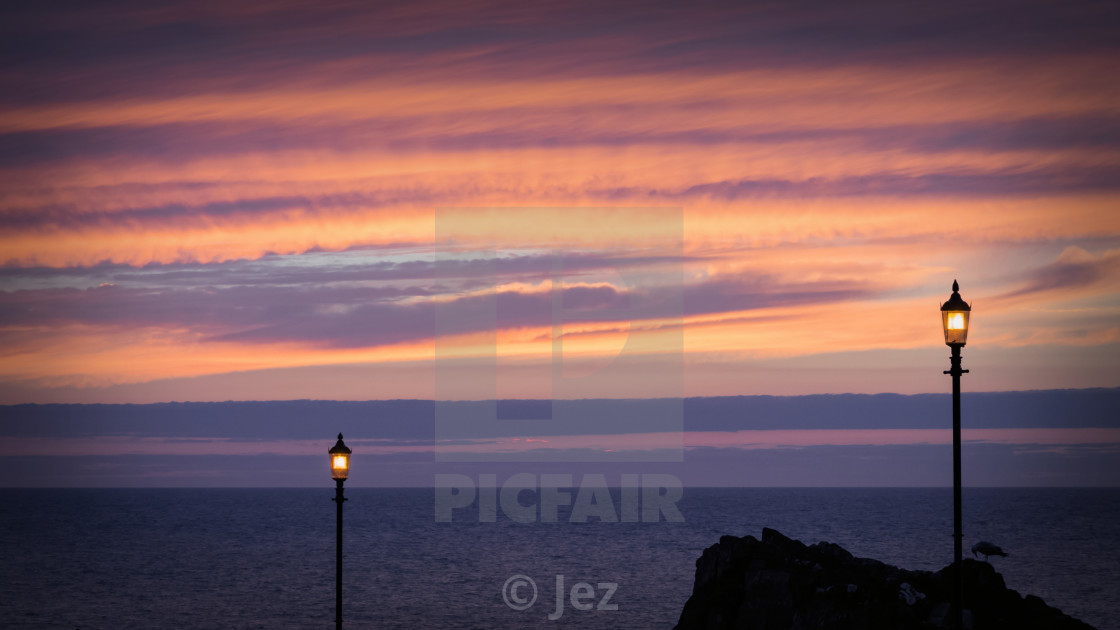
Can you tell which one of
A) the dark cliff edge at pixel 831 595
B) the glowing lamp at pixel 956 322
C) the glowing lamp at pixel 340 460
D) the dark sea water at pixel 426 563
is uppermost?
the glowing lamp at pixel 956 322

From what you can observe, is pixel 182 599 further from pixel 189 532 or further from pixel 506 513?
pixel 506 513

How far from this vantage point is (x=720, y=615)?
3186 cm

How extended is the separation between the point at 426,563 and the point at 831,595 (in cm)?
6884

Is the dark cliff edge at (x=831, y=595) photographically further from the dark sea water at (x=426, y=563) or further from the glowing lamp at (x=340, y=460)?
the dark sea water at (x=426, y=563)

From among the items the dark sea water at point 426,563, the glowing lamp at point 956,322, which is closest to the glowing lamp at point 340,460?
the glowing lamp at point 956,322

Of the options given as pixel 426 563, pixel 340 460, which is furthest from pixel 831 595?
pixel 426 563

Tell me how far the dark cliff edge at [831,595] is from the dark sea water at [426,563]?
2448 centimetres

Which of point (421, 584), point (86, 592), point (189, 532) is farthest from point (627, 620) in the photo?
point (189, 532)

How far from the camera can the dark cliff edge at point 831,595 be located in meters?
28.0

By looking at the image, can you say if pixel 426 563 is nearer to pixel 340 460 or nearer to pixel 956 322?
pixel 340 460

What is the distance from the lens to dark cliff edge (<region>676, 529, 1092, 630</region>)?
91.9 feet

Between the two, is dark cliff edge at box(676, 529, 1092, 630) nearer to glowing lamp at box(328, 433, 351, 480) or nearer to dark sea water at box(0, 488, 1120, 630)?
glowing lamp at box(328, 433, 351, 480)

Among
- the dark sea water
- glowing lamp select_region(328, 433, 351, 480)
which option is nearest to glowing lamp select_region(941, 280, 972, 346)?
glowing lamp select_region(328, 433, 351, 480)

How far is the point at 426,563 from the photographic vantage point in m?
93.4
